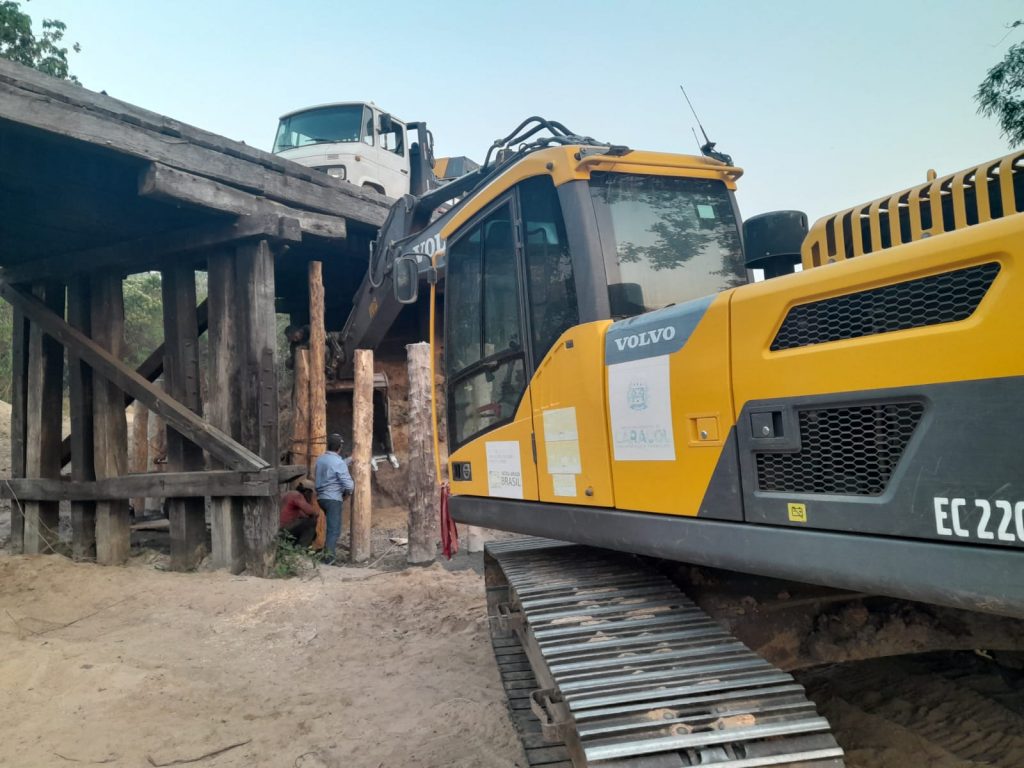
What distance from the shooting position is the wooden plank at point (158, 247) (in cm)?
760

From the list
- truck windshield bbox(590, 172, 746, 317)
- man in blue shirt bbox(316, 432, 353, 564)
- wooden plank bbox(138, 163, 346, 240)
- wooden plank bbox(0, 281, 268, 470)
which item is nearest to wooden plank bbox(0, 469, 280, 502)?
wooden plank bbox(0, 281, 268, 470)

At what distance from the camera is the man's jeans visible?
823 cm

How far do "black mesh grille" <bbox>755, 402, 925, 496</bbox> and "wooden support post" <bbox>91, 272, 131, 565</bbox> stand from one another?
795cm

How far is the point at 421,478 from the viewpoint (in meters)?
7.93

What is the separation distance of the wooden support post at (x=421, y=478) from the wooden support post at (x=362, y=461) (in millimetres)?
621

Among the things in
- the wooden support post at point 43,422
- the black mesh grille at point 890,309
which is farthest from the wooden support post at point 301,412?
the black mesh grille at point 890,309

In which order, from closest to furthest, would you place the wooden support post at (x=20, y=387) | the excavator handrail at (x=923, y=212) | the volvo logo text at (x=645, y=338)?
the excavator handrail at (x=923, y=212) → the volvo logo text at (x=645, y=338) → the wooden support post at (x=20, y=387)

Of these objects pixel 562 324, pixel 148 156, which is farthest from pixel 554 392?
pixel 148 156

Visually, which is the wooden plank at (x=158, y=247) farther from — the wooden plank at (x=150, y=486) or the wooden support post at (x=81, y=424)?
the wooden plank at (x=150, y=486)

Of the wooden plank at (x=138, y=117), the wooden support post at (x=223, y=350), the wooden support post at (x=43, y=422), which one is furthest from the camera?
the wooden support post at (x=43, y=422)

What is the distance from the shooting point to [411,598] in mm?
6734

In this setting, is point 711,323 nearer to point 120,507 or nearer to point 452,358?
point 452,358

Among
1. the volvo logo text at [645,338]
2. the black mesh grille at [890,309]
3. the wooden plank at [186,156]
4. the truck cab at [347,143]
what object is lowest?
the black mesh grille at [890,309]

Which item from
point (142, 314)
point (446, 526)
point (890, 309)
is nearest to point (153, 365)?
point (446, 526)
